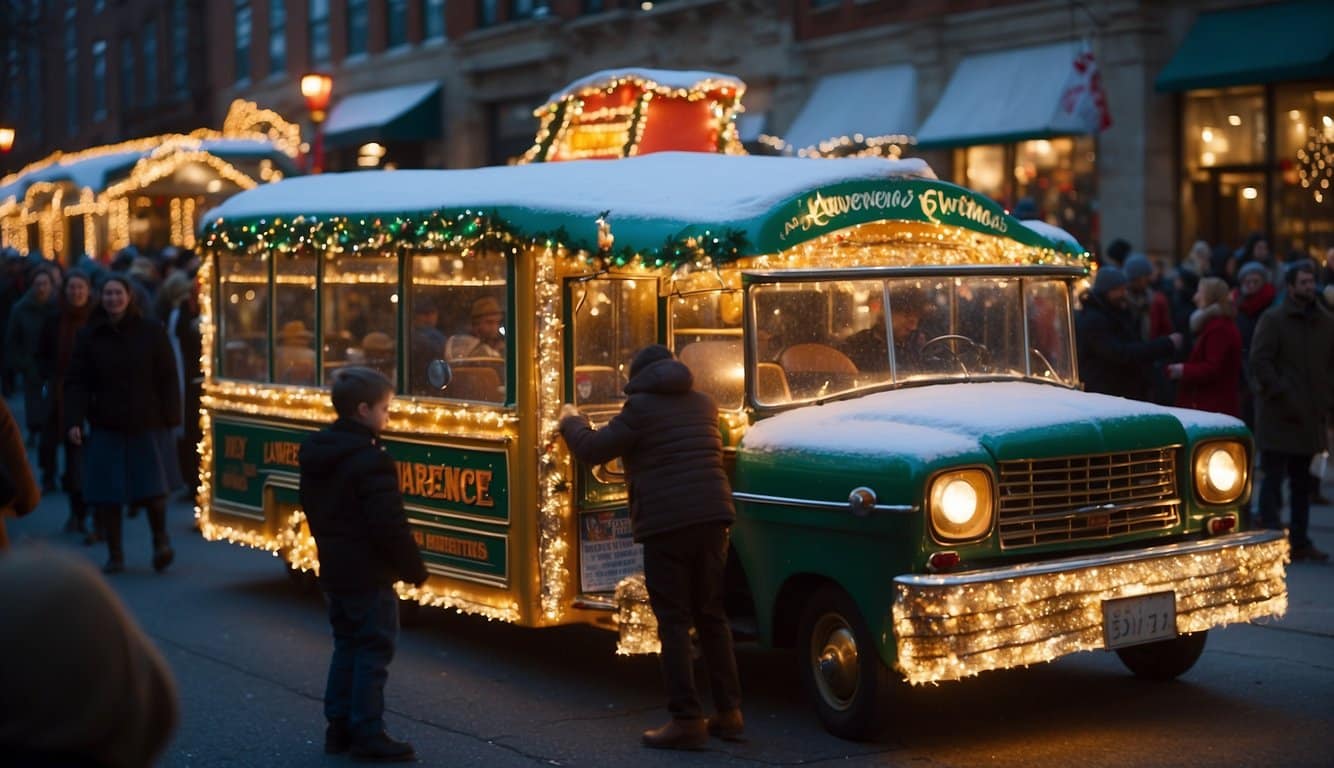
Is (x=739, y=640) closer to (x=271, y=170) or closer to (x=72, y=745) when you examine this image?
(x=72, y=745)

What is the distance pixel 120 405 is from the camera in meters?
11.8

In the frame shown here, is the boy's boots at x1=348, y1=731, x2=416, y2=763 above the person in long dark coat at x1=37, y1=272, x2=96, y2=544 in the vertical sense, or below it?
below

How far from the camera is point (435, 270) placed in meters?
9.27

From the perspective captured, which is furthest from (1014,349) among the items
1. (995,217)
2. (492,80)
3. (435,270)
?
(492,80)

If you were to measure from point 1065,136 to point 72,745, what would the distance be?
65.7 feet

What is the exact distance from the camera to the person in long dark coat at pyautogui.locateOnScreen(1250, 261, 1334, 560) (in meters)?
11.5

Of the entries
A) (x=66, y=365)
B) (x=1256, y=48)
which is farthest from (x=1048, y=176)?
(x=66, y=365)

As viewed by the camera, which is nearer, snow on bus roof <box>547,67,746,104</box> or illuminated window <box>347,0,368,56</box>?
snow on bus roof <box>547,67,746,104</box>

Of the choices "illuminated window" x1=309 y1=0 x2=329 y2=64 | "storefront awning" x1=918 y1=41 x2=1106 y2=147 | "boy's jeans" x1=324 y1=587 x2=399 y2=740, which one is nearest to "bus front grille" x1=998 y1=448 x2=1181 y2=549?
"boy's jeans" x1=324 y1=587 x2=399 y2=740

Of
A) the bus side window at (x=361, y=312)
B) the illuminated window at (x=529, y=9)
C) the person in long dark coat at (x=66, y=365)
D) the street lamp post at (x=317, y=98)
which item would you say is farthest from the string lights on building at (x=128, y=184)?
the bus side window at (x=361, y=312)

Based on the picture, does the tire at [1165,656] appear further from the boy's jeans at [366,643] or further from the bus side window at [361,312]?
the bus side window at [361,312]

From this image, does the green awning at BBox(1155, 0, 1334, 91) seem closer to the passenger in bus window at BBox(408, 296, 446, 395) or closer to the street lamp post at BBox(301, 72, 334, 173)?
the street lamp post at BBox(301, 72, 334, 173)

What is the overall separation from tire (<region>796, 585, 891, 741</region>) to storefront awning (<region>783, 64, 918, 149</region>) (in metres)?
16.7

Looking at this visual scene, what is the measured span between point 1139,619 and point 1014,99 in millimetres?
15305
